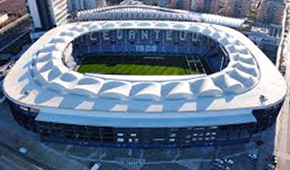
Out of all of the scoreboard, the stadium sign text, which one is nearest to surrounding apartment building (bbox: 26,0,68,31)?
the scoreboard

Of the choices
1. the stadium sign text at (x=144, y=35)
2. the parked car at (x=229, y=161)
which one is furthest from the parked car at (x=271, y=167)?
the stadium sign text at (x=144, y=35)

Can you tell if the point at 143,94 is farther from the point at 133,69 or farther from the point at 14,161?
the point at 14,161

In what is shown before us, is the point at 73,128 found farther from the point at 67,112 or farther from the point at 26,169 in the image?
the point at 26,169

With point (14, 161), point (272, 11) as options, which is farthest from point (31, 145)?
point (272, 11)

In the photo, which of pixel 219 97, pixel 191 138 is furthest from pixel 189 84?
pixel 191 138

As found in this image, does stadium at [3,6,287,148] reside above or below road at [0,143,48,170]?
above

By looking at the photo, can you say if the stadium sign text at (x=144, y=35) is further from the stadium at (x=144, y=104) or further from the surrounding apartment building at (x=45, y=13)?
the stadium at (x=144, y=104)

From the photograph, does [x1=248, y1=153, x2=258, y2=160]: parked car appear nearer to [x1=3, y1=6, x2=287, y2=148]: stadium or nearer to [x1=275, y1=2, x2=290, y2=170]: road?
[x1=3, y1=6, x2=287, y2=148]: stadium
